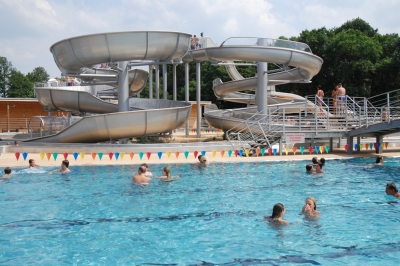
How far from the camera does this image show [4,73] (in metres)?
79.8

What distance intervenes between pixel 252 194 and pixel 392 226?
12.8ft

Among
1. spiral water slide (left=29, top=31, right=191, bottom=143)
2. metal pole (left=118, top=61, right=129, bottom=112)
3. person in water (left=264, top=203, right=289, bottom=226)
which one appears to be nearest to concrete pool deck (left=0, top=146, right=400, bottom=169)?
spiral water slide (left=29, top=31, right=191, bottom=143)

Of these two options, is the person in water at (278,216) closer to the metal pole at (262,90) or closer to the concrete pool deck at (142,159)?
the concrete pool deck at (142,159)

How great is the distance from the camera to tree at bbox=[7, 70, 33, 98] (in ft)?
233

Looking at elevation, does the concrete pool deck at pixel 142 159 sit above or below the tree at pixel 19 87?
below

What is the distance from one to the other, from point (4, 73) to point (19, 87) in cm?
966

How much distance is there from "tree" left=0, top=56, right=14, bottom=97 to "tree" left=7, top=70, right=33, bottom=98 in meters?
2.25

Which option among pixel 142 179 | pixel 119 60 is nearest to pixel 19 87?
pixel 119 60

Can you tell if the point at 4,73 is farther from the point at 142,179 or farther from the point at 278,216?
the point at 278,216

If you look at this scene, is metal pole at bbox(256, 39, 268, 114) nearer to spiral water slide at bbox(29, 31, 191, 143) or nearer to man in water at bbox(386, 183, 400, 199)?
spiral water slide at bbox(29, 31, 191, 143)

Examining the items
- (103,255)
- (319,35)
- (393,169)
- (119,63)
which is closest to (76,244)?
(103,255)

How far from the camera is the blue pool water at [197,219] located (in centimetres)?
714

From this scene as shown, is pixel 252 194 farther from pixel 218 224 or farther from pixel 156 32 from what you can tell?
pixel 156 32

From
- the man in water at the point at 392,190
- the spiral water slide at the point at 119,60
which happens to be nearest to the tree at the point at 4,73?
the spiral water slide at the point at 119,60
